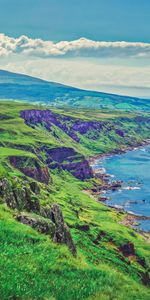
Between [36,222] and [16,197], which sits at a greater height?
[36,222]

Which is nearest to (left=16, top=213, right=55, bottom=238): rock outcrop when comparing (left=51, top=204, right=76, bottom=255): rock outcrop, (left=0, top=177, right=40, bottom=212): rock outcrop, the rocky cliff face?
the rocky cliff face

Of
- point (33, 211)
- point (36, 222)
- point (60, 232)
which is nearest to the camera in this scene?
point (36, 222)

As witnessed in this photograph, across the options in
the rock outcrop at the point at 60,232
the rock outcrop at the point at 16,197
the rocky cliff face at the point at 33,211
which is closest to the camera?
the rocky cliff face at the point at 33,211

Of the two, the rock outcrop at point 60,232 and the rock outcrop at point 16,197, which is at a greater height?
the rock outcrop at point 16,197

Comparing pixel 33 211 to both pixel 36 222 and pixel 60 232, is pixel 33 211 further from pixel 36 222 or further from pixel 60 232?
pixel 36 222

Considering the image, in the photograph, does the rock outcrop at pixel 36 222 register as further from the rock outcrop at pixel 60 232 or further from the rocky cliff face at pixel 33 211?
the rock outcrop at pixel 60 232

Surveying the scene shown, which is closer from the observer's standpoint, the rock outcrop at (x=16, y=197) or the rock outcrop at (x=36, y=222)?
the rock outcrop at (x=36, y=222)

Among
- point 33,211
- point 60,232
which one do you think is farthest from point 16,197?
point 60,232

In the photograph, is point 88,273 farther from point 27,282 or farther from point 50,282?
point 27,282

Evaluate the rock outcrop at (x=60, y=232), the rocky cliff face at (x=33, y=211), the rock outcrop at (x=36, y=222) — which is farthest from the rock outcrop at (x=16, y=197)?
the rock outcrop at (x=36, y=222)

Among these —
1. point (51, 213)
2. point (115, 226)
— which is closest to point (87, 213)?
point (115, 226)

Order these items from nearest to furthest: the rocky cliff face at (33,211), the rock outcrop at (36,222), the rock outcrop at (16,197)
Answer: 1. the rock outcrop at (36,222)
2. the rocky cliff face at (33,211)
3. the rock outcrop at (16,197)
